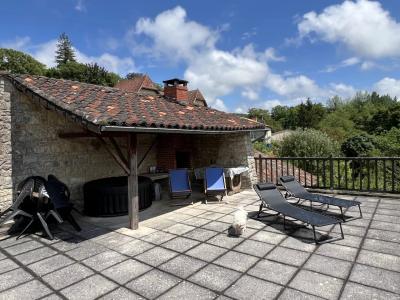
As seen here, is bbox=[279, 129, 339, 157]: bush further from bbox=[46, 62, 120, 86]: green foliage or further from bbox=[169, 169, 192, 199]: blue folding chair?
bbox=[46, 62, 120, 86]: green foliage

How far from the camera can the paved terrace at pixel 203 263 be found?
3314 mm

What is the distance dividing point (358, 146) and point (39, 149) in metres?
19.6

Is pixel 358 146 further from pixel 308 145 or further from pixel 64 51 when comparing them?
pixel 64 51

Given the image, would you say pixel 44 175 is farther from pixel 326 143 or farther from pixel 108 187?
pixel 326 143

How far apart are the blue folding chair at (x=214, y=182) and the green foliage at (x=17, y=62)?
40.5 meters

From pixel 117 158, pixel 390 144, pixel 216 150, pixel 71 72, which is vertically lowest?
pixel 117 158

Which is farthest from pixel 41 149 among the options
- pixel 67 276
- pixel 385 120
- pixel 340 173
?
pixel 385 120

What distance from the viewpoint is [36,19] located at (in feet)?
48.1

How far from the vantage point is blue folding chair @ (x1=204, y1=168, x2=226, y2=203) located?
7812 millimetres

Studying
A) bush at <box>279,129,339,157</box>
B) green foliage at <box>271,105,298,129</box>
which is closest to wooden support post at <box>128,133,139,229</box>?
bush at <box>279,129,339,157</box>

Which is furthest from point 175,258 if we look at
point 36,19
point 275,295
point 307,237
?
point 36,19

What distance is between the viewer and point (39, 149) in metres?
6.55

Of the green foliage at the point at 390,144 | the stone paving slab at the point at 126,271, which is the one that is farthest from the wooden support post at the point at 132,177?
the green foliage at the point at 390,144

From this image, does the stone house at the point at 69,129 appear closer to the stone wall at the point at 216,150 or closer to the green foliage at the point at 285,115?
the stone wall at the point at 216,150
